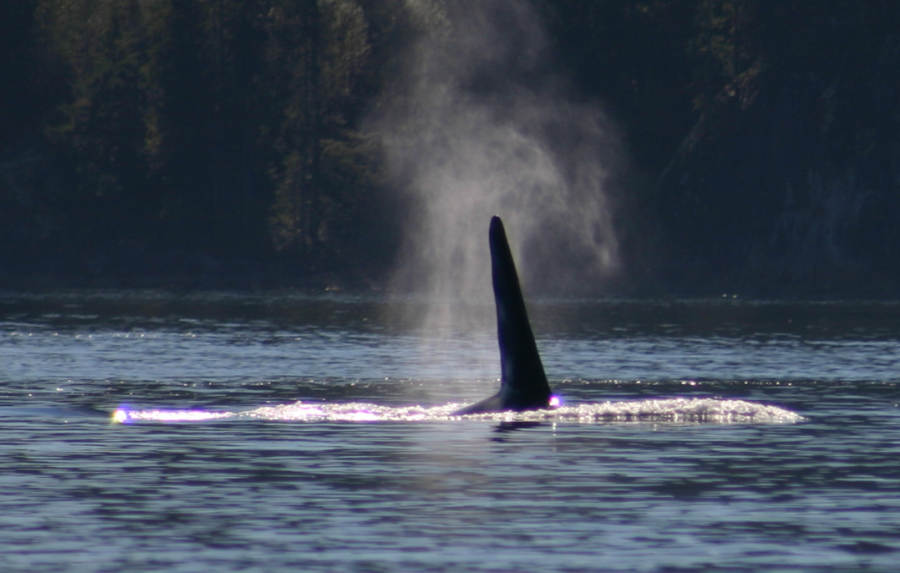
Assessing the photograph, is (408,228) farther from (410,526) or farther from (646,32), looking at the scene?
(410,526)

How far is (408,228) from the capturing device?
4958 inches

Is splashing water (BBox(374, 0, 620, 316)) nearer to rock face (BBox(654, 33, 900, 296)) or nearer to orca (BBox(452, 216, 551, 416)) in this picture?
rock face (BBox(654, 33, 900, 296))

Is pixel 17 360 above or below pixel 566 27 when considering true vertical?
below

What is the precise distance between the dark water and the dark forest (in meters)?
55.9

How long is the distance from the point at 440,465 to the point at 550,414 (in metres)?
6.89

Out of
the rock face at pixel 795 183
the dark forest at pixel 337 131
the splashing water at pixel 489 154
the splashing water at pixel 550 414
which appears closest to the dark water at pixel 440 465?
the splashing water at pixel 550 414

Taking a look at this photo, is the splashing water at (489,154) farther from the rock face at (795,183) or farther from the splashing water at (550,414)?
the splashing water at (550,414)

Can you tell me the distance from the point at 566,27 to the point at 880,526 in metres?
112

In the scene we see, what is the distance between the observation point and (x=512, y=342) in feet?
101

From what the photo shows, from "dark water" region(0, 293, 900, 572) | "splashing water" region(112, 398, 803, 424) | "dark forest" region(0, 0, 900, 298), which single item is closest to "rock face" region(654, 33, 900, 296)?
"dark forest" region(0, 0, 900, 298)

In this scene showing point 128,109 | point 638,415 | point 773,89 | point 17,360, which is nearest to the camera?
point 638,415

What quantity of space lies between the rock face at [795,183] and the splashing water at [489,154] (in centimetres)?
789

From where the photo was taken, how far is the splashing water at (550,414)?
31800 mm

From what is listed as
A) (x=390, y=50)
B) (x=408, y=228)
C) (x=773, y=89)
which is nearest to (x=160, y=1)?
(x=390, y=50)
